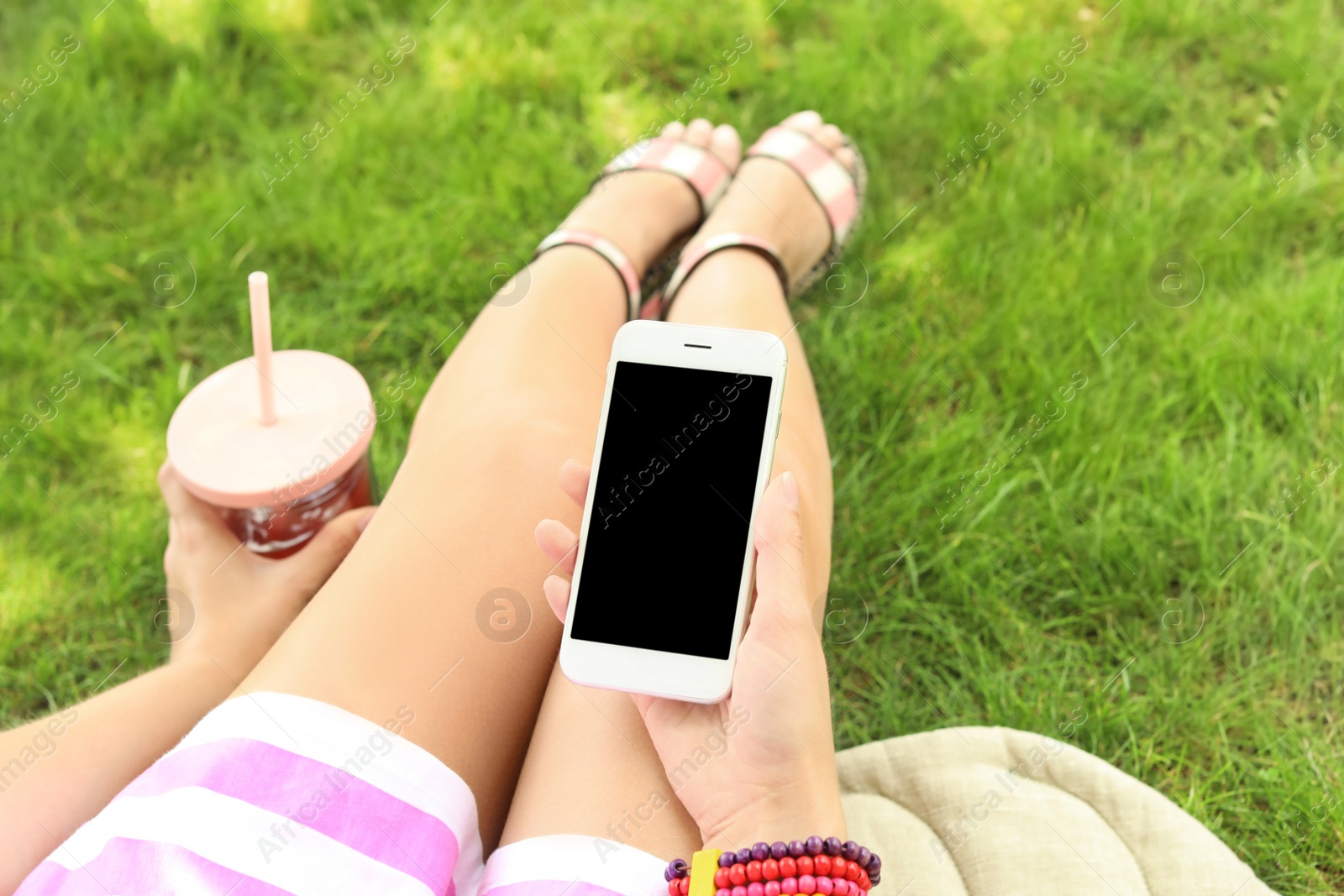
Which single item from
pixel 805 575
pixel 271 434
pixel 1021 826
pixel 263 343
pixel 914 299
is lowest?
pixel 1021 826

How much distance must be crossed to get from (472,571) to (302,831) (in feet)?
1.17

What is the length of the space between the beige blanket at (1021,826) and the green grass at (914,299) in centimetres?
22

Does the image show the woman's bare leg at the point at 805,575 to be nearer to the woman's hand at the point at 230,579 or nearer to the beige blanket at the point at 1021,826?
the beige blanket at the point at 1021,826

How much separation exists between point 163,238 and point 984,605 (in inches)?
69.0

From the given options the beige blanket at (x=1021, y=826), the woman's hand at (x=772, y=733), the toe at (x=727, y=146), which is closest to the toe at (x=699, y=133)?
the toe at (x=727, y=146)

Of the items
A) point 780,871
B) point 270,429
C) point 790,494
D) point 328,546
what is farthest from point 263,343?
point 780,871

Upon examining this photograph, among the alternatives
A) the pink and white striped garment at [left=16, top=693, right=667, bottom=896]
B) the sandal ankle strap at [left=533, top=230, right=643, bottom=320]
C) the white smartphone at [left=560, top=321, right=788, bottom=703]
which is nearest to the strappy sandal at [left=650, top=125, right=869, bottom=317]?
the sandal ankle strap at [left=533, top=230, right=643, bottom=320]

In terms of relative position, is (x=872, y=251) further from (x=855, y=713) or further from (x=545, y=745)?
(x=545, y=745)

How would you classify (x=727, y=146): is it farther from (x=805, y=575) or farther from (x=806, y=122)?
(x=805, y=575)

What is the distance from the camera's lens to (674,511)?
119 cm

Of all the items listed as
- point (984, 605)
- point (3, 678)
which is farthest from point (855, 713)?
point (3, 678)

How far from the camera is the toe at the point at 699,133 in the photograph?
6.83ft

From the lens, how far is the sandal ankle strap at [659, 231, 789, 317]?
69.2 inches

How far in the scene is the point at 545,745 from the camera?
3.77ft
